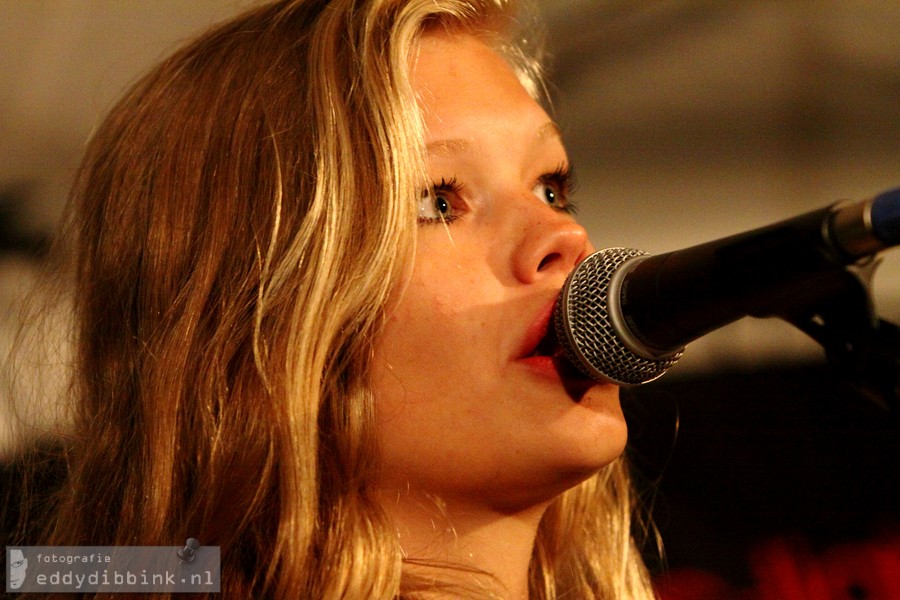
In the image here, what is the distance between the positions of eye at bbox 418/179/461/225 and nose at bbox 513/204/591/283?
0.10 m

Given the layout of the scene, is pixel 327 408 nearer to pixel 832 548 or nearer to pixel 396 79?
pixel 396 79

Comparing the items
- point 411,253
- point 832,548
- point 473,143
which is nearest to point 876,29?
point 832,548

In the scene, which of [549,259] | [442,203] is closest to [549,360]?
[549,259]

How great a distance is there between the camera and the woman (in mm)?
1065

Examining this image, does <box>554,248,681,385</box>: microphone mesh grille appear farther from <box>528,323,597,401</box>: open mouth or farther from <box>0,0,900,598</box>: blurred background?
<box>0,0,900,598</box>: blurred background

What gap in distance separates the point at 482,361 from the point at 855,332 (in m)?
0.46

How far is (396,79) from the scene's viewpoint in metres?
1.18

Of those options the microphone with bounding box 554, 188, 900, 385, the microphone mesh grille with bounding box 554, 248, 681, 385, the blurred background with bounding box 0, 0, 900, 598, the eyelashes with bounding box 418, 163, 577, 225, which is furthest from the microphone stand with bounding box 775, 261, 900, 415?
the blurred background with bounding box 0, 0, 900, 598

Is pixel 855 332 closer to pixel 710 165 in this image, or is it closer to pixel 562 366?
pixel 562 366

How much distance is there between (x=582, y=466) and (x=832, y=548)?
1022 millimetres

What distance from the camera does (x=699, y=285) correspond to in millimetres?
755

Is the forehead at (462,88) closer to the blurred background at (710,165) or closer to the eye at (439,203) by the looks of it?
the eye at (439,203)

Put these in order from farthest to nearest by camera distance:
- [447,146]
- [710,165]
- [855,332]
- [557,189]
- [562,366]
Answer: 1. [710,165]
2. [557,189]
3. [447,146]
4. [562,366]
5. [855,332]

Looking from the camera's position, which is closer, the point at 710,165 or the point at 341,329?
the point at 341,329
